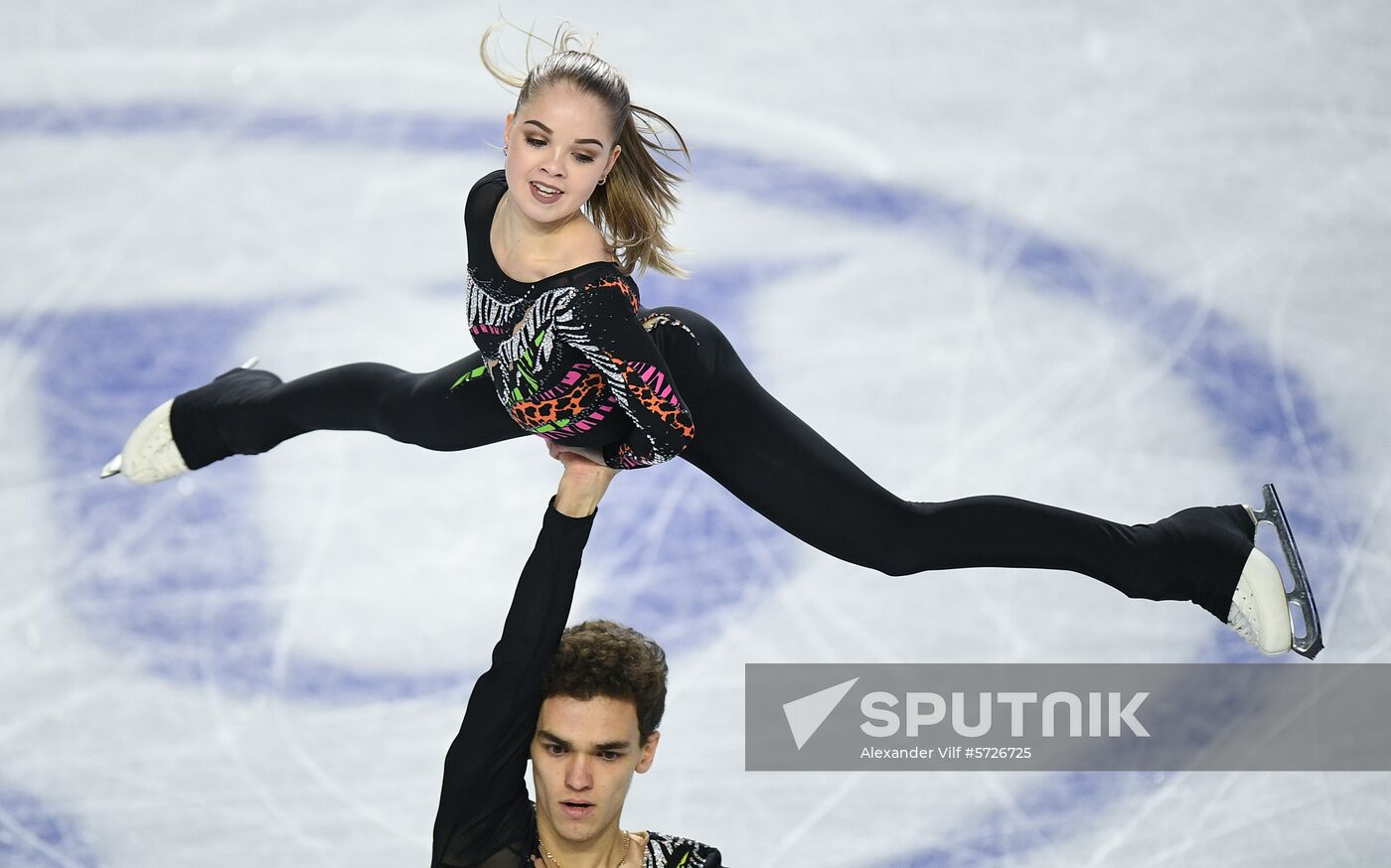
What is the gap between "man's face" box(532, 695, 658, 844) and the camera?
2605mm

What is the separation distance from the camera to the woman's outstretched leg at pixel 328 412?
119 inches

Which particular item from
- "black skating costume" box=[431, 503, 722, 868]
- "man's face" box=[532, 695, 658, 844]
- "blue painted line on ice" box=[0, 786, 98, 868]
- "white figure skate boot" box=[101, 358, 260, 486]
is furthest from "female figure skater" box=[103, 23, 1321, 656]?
"blue painted line on ice" box=[0, 786, 98, 868]

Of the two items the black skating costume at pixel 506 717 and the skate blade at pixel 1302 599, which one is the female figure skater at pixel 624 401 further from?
the black skating costume at pixel 506 717

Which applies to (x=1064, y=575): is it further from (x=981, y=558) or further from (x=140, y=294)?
(x=140, y=294)

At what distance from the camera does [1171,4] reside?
5.50 meters

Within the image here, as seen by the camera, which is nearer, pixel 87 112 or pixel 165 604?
pixel 165 604

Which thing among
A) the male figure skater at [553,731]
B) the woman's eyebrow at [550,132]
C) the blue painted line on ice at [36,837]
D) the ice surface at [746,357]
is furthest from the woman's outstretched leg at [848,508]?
the blue painted line on ice at [36,837]

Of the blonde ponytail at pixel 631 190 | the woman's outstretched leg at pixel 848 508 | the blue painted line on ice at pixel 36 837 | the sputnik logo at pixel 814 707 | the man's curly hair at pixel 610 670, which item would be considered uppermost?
the blonde ponytail at pixel 631 190

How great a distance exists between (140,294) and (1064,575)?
2.91 metres

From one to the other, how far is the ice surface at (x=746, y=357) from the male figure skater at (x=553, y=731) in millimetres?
722

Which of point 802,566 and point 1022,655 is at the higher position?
point 802,566

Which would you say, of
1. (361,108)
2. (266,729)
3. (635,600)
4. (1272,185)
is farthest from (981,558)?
(361,108)

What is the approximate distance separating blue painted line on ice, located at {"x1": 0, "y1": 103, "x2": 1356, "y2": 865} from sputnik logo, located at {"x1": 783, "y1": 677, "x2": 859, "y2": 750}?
0.39 m

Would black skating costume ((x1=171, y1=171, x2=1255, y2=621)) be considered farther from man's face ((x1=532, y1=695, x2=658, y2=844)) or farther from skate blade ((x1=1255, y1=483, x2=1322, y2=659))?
man's face ((x1=532, y1=695, x2=658, y2=844))
